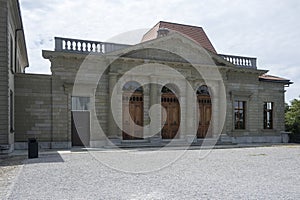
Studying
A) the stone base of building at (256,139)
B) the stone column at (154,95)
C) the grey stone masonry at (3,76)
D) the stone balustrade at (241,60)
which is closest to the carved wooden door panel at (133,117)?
the stone column at (154,95)

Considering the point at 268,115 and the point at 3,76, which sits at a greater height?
the point at 3,76

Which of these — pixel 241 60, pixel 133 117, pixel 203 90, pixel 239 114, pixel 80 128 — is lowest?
pixel 80 128

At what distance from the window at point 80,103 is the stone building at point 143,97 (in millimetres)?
50

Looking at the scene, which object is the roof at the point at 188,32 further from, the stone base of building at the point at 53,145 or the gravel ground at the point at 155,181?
the gravel ground at the point at 155,181

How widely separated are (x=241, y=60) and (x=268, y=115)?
4285 millimetres

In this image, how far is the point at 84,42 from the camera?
17.6m

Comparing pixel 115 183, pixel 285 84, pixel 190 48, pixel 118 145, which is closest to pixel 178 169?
pixel 115 183

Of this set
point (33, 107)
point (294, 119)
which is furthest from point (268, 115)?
point (33, 107)

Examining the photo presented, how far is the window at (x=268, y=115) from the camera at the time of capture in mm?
23000

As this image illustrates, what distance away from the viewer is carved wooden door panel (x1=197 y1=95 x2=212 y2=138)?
66.8 ft

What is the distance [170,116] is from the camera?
19.6m

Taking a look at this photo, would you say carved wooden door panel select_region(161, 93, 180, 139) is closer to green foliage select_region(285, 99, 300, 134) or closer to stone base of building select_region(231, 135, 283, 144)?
stone base of building select_region(231, 135, 283, 144)

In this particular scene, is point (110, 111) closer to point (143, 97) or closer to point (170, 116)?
point (143, 97)

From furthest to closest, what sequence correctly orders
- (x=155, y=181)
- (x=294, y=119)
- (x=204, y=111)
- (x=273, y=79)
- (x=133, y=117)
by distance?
1. (x=294, y=119)
2. (x=273, y=79)
3. (x=204, y=111)
4. (x=133, y=117)
5. (x=155, y=181)
